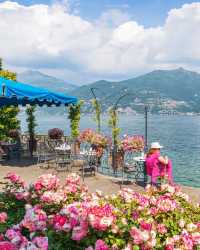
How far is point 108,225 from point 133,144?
388 inches

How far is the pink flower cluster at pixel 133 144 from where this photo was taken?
1349 centimetres

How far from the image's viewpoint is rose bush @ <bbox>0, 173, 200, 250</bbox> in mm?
3654

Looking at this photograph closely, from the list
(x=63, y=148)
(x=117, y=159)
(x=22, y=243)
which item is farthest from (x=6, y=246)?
(x=63, y=148)

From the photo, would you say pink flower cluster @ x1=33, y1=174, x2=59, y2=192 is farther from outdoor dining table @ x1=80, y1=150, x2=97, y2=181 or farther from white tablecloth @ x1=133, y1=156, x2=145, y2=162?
outdoor dining table @ x1=80, y1=150, x2=97, y2=181

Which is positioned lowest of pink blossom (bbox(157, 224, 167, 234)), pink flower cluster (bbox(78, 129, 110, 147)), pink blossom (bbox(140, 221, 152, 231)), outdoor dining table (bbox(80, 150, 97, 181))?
outdoor dining table (bbox(80, 150, 97, 181))

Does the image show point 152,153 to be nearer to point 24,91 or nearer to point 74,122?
point 24,91

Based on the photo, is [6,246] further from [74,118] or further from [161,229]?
[74,118]

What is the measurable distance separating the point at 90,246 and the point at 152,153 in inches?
300

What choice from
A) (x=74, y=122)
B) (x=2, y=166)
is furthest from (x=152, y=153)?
(x=74, y=122)

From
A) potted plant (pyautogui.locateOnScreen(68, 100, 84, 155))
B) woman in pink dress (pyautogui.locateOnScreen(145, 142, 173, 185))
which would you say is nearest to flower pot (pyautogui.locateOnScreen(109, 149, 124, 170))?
woman in pink dress (pyautogui.locateOnScreen(145, 142, 173, 185))

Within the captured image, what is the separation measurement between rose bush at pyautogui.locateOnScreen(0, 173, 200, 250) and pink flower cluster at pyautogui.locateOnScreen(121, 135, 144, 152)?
804cm

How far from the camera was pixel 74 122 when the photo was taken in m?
20.2

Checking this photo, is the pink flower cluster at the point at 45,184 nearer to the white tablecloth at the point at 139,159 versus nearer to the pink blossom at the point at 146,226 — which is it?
the pink blossom at the point at 146,226

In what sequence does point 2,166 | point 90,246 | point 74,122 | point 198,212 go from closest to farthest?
1. point 90,246
2. point 198,212
3. point 2,166
4. point 74,122
